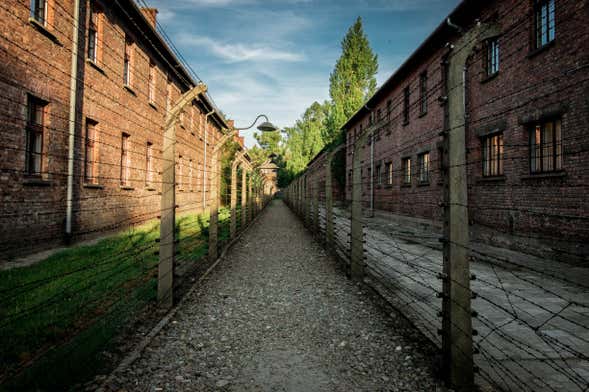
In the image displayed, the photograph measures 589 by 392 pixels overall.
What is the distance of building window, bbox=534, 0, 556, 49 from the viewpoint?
28.4 feet

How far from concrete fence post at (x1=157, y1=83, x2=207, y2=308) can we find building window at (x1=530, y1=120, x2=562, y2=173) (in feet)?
25.2

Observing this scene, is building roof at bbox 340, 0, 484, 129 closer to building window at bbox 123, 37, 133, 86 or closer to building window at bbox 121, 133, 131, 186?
building window at bbox 123, 37, 133, 86

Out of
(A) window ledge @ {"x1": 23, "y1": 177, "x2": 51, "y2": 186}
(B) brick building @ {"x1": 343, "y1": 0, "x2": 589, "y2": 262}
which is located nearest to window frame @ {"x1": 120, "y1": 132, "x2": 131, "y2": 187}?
(A) window ledge @ {"x1": 23, "y1": 177, "x2": 51, "y2": 186}

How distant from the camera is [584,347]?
3.41 m

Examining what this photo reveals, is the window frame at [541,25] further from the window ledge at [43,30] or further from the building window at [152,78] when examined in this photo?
the building window at [152,78]

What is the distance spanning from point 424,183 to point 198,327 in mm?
13174

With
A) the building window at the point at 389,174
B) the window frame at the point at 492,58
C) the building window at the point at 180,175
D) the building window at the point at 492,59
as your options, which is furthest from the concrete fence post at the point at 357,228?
the building window at the point at 180,175

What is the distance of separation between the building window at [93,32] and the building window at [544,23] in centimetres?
1139

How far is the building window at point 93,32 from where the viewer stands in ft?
33.9

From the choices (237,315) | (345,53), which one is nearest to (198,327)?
(237,315)

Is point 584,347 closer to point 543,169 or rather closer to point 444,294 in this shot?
point 444,294

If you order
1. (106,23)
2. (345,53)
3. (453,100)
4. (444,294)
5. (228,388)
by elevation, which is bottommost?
(228,388)

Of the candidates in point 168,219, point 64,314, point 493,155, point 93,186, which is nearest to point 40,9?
point 93,186

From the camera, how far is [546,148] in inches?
343
